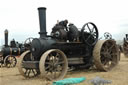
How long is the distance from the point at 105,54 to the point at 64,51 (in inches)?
69.5

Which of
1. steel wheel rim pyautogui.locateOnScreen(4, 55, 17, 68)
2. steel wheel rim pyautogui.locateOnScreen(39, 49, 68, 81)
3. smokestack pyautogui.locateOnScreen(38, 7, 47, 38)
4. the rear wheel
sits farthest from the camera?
steel wheel rim pyautogui.locateOnScreen(4, 55, 17, 68)

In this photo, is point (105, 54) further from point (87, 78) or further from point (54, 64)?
point (54, 64)

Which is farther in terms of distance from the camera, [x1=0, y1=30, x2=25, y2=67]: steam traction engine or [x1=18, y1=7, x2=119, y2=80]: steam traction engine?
[x1=0, y1=30, x2=25, y2=67]: steam traction engine

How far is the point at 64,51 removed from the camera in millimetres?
8344

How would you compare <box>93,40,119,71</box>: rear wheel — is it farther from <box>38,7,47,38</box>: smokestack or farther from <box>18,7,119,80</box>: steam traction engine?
<box>38,7,47,38</box>: smokestack

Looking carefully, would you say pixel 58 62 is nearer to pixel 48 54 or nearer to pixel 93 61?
pixel 48 54

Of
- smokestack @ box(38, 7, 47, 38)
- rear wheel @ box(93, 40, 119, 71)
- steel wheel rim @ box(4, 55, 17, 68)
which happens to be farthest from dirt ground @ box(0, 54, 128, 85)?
steel wheel rim @ box(4, 55, 17, 68)

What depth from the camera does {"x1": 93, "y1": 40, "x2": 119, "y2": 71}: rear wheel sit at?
8.58 m

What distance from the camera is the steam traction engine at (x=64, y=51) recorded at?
736cm

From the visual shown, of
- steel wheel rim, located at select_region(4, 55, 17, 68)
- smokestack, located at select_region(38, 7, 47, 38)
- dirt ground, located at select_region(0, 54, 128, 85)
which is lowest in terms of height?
dirt ground, located at select_region(0, 54, 128, 85)

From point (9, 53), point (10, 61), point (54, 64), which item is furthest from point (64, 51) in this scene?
point (9, 53)

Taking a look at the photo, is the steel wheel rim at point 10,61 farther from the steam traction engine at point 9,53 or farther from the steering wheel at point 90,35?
the steering wheel at point 90,35

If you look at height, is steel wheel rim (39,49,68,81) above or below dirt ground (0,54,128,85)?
above

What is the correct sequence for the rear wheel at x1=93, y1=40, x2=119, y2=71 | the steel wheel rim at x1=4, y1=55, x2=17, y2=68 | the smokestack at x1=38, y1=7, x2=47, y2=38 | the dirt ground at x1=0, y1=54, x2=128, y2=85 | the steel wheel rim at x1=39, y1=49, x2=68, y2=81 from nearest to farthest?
1. the dirt ground at x1=0, y1=54, x2=128, y2=85
2. the steel wheel rim at x1=39, y1=49, x2=68, y2=81
3. the smokestack at x1=38, y1=7, x2=47, y2=38
4. the rear wheel at x1=93, y1=40, x2=119, y2=71
5. the steel wheel rim at x1=4, y1=55, x2=17, y2=68
